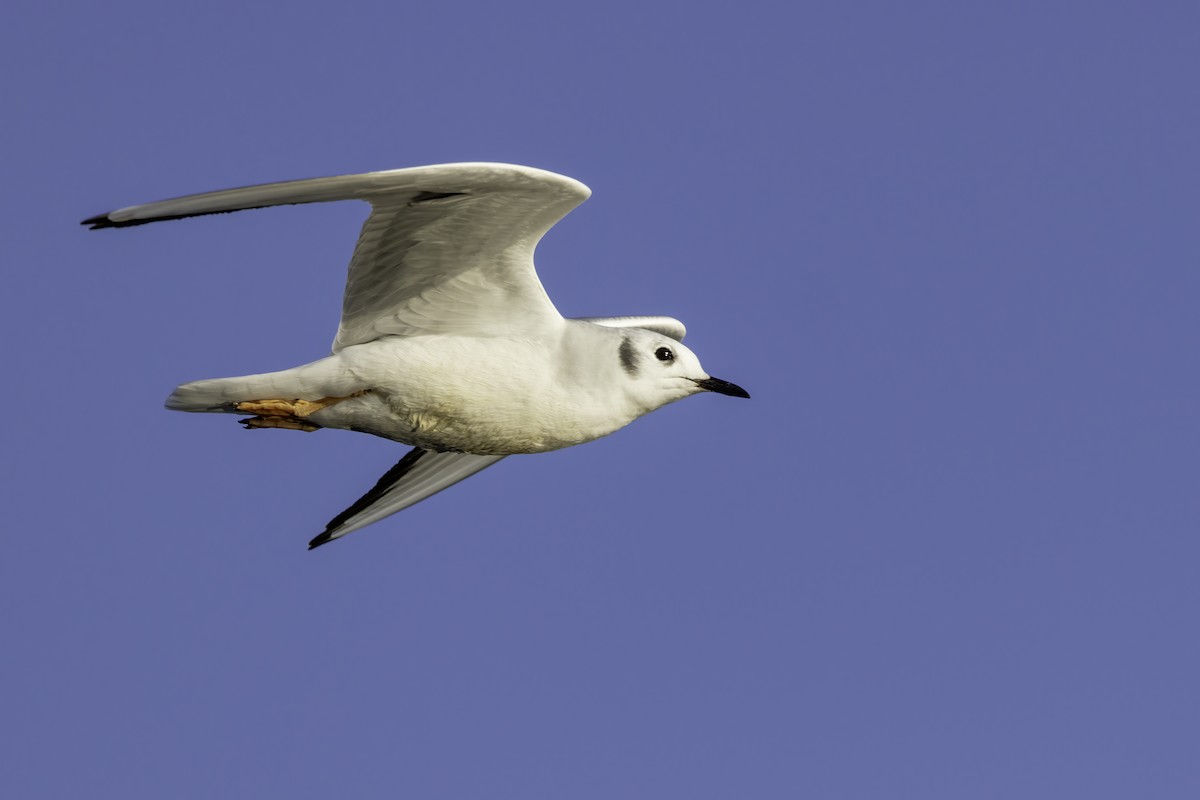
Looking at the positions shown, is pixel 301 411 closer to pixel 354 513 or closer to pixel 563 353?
pixel 563 353

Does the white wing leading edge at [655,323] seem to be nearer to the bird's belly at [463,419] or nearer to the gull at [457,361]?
the gull at [457,361]

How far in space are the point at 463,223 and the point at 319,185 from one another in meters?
1.72

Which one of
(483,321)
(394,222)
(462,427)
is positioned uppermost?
(394,222)

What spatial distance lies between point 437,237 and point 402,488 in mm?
4390

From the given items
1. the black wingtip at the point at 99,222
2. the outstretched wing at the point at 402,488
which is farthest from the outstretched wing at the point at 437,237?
the outstretched wing at the point at 402,488

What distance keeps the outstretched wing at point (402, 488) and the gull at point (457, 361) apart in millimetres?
2536

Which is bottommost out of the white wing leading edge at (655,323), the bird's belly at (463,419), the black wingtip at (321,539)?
the black wingtip at (321,539)

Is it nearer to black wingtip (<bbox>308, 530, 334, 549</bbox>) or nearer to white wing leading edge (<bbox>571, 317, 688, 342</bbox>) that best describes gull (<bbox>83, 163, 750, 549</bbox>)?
white wing leading edge (<bbox>571, 317, 688, 342</bbox>)

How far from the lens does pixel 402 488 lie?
15.7 meters

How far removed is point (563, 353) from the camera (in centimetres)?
1266

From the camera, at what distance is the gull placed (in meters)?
12.1

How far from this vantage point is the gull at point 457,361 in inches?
477

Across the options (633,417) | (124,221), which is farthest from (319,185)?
(633,417)

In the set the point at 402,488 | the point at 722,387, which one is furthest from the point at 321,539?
the point at 722,387
